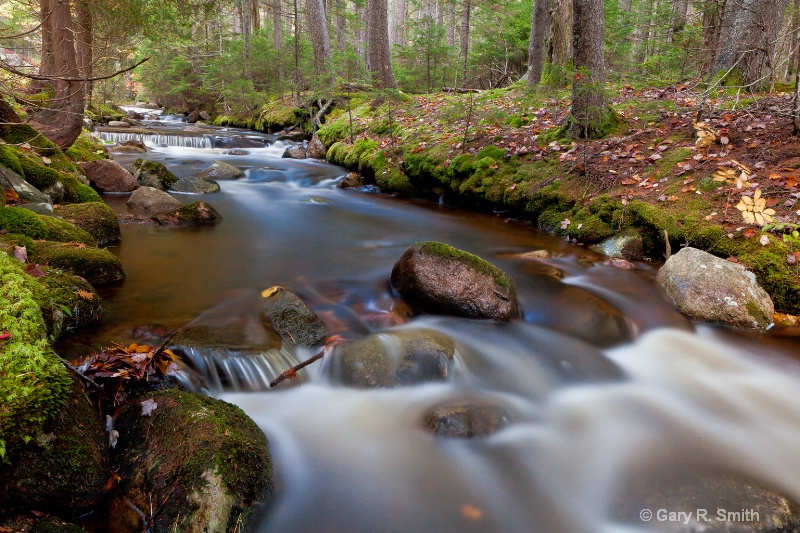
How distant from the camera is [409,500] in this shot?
2740 mm

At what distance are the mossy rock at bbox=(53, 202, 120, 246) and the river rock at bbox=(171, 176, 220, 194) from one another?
12.1 feet

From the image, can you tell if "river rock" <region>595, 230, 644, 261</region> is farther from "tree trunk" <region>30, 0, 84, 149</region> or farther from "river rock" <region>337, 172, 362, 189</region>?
"tree trunk" <region>30, 0, 84, 149</region>

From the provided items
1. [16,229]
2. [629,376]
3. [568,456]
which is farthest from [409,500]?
[16,229]

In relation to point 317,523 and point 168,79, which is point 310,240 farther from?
point 168,79

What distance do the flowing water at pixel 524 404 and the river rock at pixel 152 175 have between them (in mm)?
3871

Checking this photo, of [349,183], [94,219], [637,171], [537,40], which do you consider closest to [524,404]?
[637,171]

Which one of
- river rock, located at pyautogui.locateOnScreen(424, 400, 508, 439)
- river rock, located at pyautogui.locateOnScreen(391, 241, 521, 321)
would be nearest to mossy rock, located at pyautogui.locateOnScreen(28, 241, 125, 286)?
river rock, located at pyautogui.locateOnScreen(391, 241, 521, 321)

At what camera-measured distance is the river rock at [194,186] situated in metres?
9.74

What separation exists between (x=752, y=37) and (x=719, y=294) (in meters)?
5.43

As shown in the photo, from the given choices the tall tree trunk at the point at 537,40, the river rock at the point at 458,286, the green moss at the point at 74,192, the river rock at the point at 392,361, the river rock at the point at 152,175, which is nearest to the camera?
the river rock at the point at 392,361

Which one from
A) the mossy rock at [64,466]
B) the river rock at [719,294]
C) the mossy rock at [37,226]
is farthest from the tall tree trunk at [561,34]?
the mossy rock at [64,466]

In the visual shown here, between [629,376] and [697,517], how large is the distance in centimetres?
156

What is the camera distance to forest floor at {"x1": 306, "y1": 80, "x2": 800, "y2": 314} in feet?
15.8

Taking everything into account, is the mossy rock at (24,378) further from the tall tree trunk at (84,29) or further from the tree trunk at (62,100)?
the tall tree trunk at (84,29)
